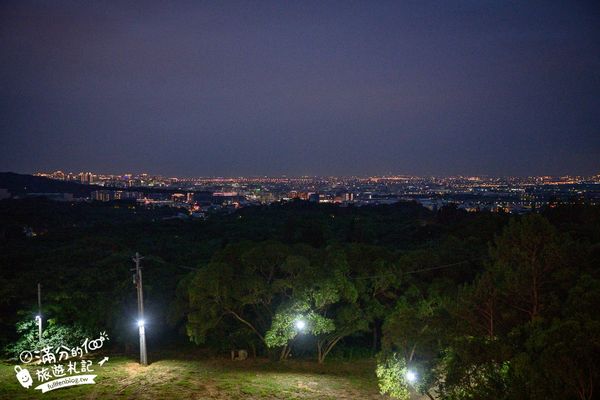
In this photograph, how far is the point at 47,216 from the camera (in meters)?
48.3

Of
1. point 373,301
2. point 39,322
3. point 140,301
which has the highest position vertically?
point 140,301

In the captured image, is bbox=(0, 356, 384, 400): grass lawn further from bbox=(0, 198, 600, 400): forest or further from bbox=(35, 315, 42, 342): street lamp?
bbox=(35, 315, 42, 342): street lamp

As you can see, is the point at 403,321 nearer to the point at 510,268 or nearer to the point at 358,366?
the point at 510,268

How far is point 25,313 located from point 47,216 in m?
37.3

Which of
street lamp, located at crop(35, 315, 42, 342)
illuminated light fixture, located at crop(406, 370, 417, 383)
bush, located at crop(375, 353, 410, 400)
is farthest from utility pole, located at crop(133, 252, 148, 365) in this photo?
illuminated light fixture, located at crop(406, 370, 417, 383)

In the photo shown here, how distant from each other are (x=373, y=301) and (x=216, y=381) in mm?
6049

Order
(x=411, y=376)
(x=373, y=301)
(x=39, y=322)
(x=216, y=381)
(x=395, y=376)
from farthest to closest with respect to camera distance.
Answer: (x=373, y=301), (x=39, y=322), (x=216, y=381), (x=395, y=376), (x=411, y=376)

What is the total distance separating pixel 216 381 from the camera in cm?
1325

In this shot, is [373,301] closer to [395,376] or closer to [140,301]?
[395,376]

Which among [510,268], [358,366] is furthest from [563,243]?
[358,366]

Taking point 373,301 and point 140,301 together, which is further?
point 373,301

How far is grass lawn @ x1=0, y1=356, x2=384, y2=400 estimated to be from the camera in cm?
1189

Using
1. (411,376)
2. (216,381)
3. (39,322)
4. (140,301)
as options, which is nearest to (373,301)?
(216,381)

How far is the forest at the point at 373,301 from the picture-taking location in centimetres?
680
